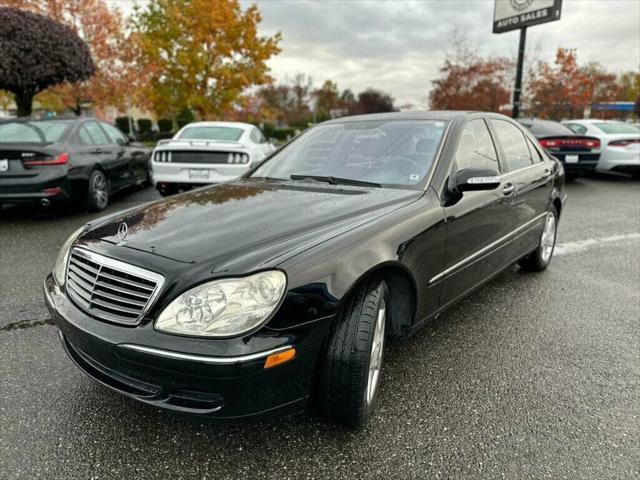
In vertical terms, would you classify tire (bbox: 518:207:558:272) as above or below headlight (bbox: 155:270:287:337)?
below

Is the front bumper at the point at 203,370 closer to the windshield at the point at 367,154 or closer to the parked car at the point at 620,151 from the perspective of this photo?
the windshield at the point at 367,154

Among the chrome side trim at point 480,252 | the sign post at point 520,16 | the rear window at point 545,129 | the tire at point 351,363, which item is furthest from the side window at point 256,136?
the sign post at point 520,16

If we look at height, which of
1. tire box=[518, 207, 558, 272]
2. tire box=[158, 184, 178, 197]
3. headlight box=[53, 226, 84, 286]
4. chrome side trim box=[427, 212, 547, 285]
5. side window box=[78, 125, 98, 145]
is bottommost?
tire box=[518, 207, 558, 272]

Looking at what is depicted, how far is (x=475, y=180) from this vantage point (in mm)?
2496

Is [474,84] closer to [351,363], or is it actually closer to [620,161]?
[620,161]

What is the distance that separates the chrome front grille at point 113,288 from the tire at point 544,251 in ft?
11.1

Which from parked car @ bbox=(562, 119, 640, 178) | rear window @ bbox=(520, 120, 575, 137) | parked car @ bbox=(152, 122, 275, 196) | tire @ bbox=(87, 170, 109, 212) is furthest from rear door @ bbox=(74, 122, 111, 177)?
parked car @ bbox=(562, 119, 640, 178)

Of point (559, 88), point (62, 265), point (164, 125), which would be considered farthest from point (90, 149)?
point (164, 125)

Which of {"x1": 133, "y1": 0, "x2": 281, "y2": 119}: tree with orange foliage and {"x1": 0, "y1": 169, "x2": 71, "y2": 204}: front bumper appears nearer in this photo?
{"x1": 0, "y1": 169, "x2": 71, "y2": 204}: front bumper

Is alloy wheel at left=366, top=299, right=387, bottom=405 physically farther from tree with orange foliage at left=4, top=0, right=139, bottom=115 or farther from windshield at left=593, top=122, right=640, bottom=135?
tree with orange foliage at left=4, top=0, right=139, bottom=115

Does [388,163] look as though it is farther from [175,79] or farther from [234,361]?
[175,79]

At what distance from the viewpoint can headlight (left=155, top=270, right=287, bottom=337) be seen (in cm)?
164

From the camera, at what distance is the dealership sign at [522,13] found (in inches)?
499

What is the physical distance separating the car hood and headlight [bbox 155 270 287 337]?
111 mm
